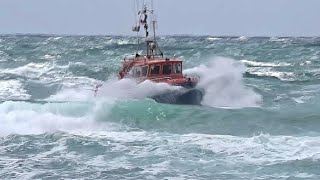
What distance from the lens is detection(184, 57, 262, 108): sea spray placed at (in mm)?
28172

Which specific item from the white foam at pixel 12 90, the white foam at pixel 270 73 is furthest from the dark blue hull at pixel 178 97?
the white foam at pixel 270 73

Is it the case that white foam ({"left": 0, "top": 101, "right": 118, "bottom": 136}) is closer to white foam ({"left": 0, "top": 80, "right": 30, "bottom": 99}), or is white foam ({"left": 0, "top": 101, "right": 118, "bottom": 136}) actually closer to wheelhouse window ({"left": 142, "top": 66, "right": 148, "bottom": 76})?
wheelhouse window ({"left": 142, "top": 66, "right": 148, "bottom": 76})

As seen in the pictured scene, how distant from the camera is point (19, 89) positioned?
1446 inches

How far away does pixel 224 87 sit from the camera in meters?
29.8

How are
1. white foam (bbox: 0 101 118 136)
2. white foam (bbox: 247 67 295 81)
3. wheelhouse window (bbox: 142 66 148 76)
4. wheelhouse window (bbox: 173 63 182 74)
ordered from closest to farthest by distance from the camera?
white foam (bbox: 0 101 118 136) → wheelhouse window (bbox: 142 66 148 76) → wheelhouse window (bbox: 173 63 182 74) → white foam (bbox: 247 67 295 81)

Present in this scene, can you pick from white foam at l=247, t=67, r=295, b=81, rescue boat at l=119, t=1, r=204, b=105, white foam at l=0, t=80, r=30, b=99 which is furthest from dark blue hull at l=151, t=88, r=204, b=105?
white foam at l=247, t=67, r=295, b=81

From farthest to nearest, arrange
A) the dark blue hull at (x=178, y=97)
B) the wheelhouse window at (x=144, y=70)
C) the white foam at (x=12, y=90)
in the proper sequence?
the white foam at (x=12, y=90) → the wheelhouse window at (x=144, y=70) → the dark blue hull at (x=178, y=97)

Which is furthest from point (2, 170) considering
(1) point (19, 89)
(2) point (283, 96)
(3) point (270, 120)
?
(1) point (19, 89)

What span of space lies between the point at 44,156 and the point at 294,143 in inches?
279

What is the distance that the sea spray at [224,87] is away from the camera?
1109 inches

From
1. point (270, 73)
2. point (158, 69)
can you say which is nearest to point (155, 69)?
point (158, 69)

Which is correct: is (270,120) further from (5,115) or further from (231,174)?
(5,115)

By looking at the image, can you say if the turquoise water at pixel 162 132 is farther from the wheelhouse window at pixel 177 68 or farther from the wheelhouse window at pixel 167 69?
the wheelhouse window at pixel 177 68

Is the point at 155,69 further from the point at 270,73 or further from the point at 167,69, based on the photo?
the point at 270,73
